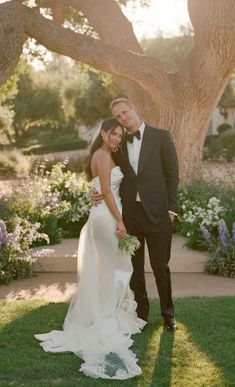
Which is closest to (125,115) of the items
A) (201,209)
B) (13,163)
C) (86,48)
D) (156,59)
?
(201,209)

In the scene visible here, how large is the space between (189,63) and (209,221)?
4.42 m

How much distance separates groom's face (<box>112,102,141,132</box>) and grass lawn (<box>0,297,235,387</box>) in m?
2.13

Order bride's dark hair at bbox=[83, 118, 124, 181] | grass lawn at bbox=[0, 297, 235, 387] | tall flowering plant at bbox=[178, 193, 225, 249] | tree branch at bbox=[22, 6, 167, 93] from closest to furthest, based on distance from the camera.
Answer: grass lawn at bbox=[0, 297, 235, 387], bride's dark hair at bbox=[83, 118, 124, 181], tall flowering plant at bbox=[178, 193, 225, 249], tree branch at bbox=[22, 6, 167, 93]

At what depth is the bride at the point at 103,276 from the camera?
5.66m

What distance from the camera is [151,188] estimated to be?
19.4 ft

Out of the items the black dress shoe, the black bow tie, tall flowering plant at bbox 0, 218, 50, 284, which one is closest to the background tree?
tall flowering plant at bbox 0, 218, 50, 284

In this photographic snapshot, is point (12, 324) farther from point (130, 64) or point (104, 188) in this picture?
point (130, 64)

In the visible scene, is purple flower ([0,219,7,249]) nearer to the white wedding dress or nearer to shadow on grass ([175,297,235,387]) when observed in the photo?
the white wedding dress

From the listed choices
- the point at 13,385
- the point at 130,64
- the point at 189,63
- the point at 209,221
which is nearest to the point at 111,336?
the point at 13,385

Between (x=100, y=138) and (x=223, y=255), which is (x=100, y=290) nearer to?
(x=100, y=138)

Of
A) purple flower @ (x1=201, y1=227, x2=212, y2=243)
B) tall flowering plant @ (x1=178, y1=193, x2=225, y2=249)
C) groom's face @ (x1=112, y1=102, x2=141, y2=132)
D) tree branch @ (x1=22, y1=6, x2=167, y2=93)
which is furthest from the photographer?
tree branch @ (x1=22, y1=6, x2=167, y2=93)

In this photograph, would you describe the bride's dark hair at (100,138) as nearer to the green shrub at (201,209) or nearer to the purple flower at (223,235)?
the purple flower at (223,235)

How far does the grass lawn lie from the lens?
4.86m

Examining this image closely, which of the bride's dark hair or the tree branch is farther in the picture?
the tree branch
